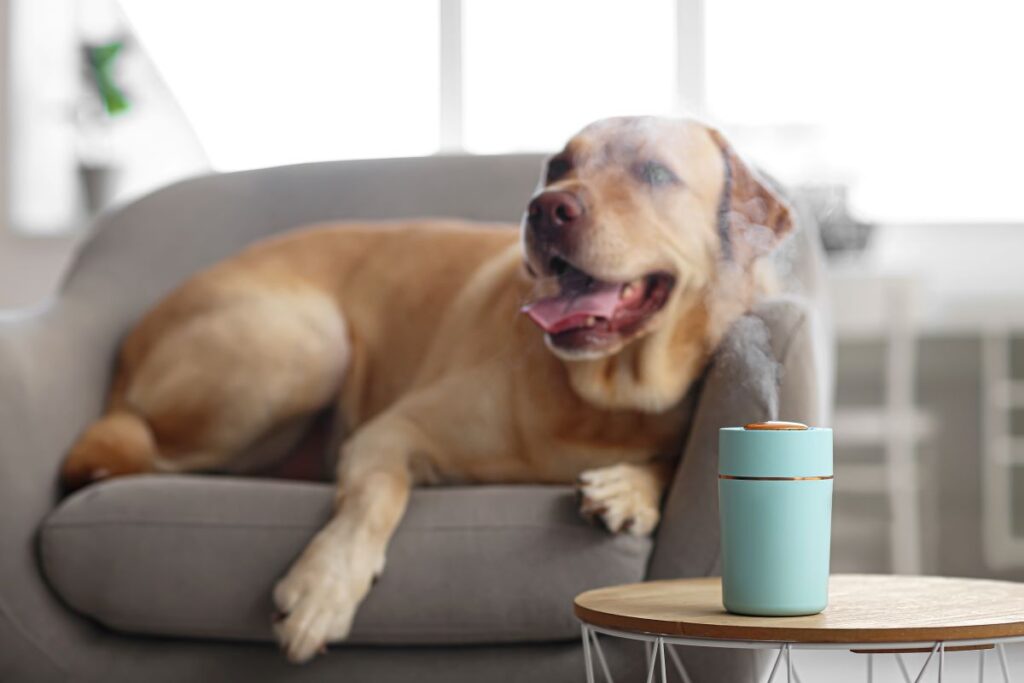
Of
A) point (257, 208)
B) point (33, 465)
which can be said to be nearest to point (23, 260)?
point (257, 208)

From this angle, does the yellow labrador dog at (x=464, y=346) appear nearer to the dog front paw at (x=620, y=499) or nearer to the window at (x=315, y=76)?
the dog front paw at (x=620, y=499)

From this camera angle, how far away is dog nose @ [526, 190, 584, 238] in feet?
3.96

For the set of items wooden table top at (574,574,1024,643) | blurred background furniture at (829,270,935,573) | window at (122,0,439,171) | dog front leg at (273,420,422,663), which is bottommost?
blurred background furniture at (829,270,935,573)

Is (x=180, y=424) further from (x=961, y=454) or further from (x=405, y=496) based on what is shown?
(x=961, y=454)

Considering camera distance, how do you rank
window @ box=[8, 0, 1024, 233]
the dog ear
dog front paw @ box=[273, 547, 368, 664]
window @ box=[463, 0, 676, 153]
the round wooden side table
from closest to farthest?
the round wooden side table → dog front paw @ box=[273, 547, 368, 664] → the dog ear → window @ box=[463, 0, 676, 153] → window @ box=[8, 0, 1024, 233]

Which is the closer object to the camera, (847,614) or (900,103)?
(847,614)

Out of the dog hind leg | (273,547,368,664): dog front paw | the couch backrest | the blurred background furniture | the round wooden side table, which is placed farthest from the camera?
the blurred background furniture

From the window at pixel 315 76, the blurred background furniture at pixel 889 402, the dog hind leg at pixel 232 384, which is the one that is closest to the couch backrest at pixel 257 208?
the dog hind leg at pixel 232 384

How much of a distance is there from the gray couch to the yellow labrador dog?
4 centimetres

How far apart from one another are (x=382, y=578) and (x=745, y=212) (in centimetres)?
56

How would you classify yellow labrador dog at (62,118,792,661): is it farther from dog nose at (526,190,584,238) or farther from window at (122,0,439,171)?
window at (122,0,439,171)

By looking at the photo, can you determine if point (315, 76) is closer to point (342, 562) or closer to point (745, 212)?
point (745, 212)

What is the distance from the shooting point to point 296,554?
1.26m

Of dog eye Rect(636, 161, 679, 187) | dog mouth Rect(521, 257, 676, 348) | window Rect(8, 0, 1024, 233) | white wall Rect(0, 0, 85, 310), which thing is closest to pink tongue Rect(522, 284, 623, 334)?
dog mouth Rect(521, 257, 676, 348)
